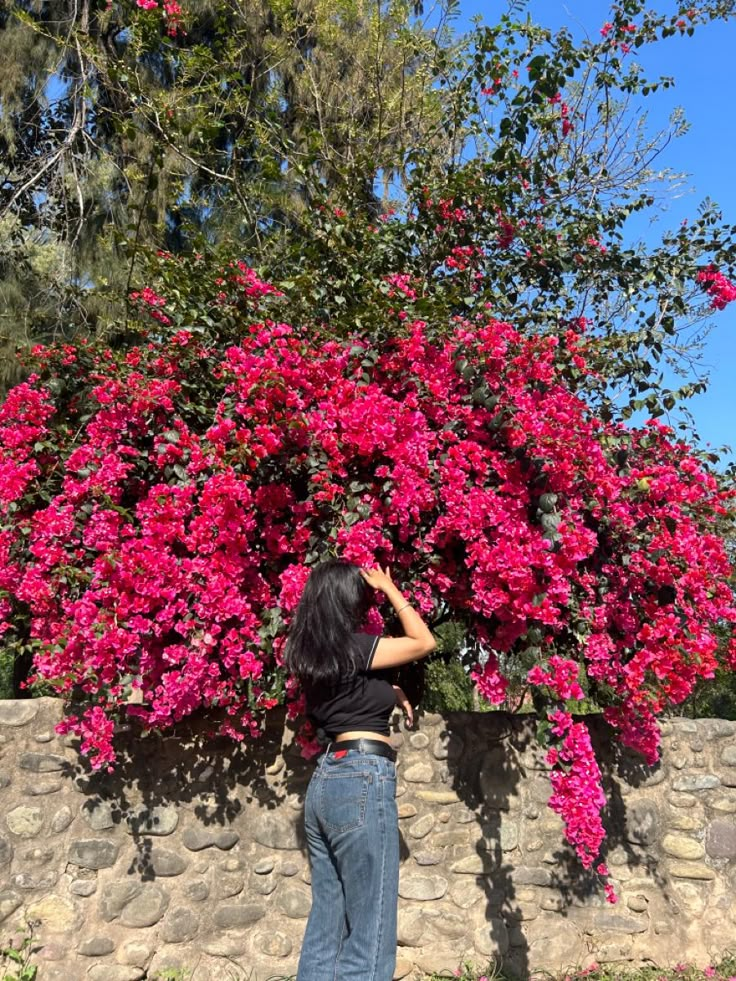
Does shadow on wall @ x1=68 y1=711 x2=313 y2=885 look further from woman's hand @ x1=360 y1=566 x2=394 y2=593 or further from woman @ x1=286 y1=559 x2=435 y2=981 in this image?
woman's hand @ x1=360 y1=566 x2=394 y2=593

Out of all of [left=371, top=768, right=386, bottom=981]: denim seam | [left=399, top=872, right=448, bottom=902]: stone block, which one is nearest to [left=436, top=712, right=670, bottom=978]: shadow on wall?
[left=399, top=872, right=448, bottom=902]: stone block

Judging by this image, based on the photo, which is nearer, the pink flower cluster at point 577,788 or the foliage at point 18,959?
the pink flower cluster at point 577,788

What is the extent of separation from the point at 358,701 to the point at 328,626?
248 millimetres

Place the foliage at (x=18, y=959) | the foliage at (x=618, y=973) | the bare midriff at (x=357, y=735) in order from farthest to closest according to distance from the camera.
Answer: the foliage at (x=618, y=973), the foliage at (x=18, y=959), the bare midriff at (x=357, y=735)

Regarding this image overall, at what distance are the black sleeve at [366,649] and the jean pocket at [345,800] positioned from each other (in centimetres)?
32

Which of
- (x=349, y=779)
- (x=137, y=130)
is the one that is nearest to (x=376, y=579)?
(x=349, y=779)

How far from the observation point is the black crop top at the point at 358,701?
2428 mm

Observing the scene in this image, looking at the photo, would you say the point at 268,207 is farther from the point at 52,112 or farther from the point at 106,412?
the point at 106,412

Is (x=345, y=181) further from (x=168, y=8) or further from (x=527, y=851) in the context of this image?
(x=527, y=851)

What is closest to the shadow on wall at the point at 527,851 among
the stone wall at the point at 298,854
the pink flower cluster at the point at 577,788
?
the stone wall at the point at 298,854

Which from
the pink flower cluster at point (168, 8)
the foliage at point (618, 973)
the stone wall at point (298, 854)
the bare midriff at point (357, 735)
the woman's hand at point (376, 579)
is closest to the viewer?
the bare midriff at point (357, 735)

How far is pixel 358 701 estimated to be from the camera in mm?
2439

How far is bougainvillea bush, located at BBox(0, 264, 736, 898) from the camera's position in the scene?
298cm

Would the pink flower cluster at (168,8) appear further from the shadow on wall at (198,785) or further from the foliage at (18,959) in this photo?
the foliage at (18,959)
